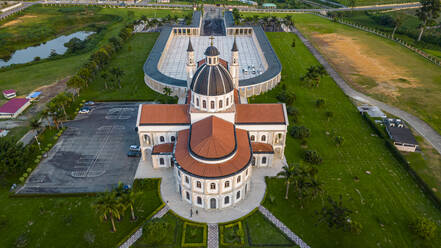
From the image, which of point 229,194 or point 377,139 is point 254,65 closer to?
point 377,139

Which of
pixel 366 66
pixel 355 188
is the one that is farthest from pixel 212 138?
pixel 366 66

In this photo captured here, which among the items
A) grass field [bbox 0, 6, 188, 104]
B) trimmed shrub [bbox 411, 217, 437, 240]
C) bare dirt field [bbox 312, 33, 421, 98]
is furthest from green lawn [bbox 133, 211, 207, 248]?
bare dirt field [bbox 312, 33, 421, 98]

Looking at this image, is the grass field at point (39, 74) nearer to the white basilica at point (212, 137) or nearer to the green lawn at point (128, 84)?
the green lawn at point (128, 84)

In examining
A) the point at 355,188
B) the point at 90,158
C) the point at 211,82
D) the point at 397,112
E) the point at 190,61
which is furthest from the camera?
the point at 397,112

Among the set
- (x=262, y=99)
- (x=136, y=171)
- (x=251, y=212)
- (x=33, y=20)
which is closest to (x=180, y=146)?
(x=136, y=171)

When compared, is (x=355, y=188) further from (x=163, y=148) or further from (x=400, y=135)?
(x=163, y=148)

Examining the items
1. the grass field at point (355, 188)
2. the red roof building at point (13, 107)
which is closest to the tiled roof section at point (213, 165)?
the grass field at point (355, 188)

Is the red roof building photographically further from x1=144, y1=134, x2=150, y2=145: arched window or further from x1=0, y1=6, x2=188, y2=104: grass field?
x1=144, y1=134, x2=150, y2=145: arched window
